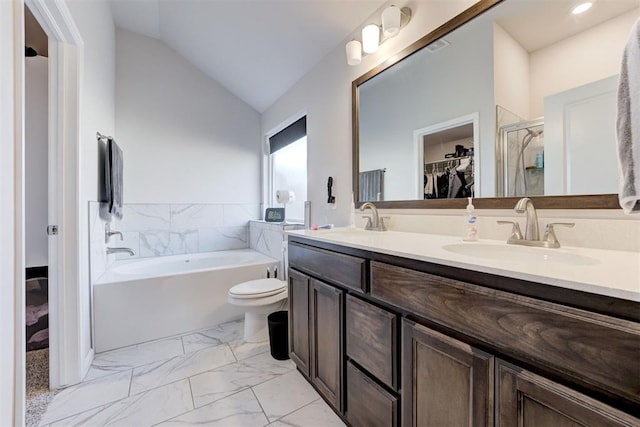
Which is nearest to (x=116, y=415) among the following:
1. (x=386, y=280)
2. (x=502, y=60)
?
(x=386, y=280)

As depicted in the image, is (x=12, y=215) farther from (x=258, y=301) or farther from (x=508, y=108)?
(x=508, y=108)

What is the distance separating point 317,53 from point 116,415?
106 inches

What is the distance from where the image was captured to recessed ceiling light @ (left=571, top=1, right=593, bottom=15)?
0.95 meters

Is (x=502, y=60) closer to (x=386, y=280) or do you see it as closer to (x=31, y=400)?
(x=386, y=280)

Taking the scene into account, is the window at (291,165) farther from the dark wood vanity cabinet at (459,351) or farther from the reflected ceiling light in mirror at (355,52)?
the dark wood vanity cabinet at (459,351)

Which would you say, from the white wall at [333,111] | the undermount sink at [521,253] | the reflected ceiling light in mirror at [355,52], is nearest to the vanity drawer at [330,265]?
the undermount sink at [521,253]

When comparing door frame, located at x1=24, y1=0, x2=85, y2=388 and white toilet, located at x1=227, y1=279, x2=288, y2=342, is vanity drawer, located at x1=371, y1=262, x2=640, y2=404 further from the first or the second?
door frame, located at x1=24, y1=0, x2=85, y2=388

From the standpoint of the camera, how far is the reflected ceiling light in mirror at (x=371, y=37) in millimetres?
1673

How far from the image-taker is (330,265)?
4.23 feet

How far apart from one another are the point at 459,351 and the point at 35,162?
3087mm

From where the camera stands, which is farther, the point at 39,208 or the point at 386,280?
the point at 39,208

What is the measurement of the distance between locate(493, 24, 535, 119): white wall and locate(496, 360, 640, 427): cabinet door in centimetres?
97

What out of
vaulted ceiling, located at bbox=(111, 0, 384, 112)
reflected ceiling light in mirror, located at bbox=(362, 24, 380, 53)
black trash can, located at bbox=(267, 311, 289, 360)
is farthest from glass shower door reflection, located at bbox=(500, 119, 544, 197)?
black trash can, located at bbox=(267, 311, 289, 360)

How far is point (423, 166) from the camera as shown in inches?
59.1
